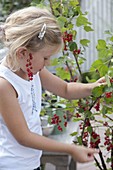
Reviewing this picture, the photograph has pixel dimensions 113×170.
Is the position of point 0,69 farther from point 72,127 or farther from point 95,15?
point 95,15

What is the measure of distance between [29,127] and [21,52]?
0.29m

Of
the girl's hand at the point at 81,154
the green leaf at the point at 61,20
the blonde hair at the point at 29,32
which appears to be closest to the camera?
the girl's hand at the point at 81,154

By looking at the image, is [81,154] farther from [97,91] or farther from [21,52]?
[21,52]

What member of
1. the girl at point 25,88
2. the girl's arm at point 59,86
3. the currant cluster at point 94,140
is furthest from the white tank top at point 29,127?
the currant cluster at point 94,140

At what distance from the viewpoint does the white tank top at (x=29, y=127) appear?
1.62 m

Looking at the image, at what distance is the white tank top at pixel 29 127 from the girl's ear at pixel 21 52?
0.08m

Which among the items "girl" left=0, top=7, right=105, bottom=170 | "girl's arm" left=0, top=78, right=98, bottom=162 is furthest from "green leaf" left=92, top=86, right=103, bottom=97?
"girl's arm" left=0, top=78, right=98, bottom=162

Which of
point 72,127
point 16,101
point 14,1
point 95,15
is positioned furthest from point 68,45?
point 95,15

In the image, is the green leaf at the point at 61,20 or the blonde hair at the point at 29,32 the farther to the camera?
the green leaf at the point at 61,20

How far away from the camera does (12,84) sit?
1.58 meters

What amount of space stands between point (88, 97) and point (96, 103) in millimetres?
76

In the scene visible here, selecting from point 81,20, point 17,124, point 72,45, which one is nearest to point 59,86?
point 72,45

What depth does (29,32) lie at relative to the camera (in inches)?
60.8

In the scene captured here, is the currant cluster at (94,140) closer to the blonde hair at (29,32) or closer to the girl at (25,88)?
the girl at (25,88)
